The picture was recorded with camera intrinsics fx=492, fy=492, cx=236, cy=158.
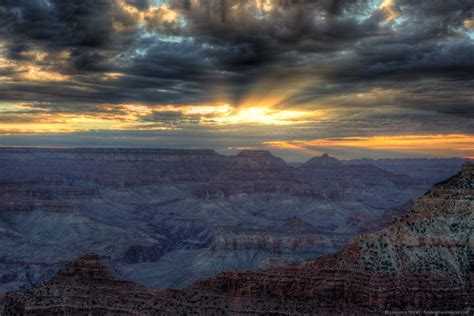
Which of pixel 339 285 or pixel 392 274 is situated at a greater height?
pixel 392 274

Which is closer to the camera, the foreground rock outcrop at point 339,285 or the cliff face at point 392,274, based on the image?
the cliff face at point 392,274

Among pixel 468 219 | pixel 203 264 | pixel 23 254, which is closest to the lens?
pixel 468 219

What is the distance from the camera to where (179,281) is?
133 meters

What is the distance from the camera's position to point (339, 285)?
56.8 m

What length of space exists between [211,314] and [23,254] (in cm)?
13303

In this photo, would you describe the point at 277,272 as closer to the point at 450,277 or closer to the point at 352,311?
the point at 352,311

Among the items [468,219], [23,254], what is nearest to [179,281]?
[23,254]

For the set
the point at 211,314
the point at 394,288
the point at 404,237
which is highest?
the point at 404,237

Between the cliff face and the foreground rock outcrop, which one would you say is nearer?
the cliff face

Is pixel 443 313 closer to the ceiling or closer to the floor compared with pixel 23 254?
closer to the ceiling

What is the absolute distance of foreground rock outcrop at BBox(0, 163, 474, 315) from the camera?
5522cm

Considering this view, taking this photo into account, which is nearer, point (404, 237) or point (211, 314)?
point (211, 314)

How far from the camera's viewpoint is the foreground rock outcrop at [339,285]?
5522 cm

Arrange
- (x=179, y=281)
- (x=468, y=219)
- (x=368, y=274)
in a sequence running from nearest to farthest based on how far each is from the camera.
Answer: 1. (x=368, y=274)
2. (x=468, y=219)
3. (x=179, y=281)
